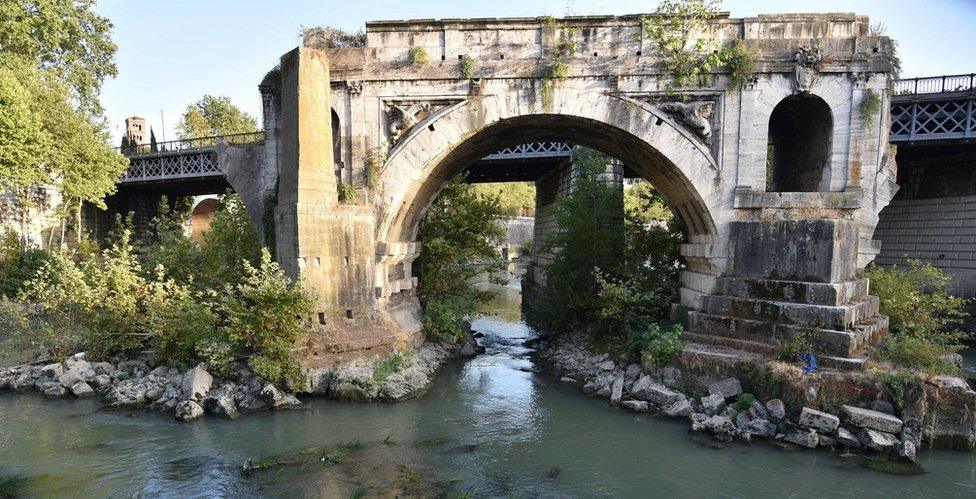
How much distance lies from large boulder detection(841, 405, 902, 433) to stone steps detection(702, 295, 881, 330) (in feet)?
4.41

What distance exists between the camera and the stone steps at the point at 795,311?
7773 millimetres

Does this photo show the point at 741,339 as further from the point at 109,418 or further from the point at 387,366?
the point at 109,418

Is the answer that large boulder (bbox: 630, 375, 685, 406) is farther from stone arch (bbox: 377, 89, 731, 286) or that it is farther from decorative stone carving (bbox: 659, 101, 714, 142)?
decorative stone carving (bbox: 659, 101, 714, 142)

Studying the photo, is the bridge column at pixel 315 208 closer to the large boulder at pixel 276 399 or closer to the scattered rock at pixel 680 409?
the large boulder at pixel 276 399

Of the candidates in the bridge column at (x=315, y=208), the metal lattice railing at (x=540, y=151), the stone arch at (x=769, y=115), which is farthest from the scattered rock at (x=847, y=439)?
the metal lattice railing at (x=540, y=151)

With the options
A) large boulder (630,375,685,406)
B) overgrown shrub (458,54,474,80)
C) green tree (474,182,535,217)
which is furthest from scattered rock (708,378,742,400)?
green tree (474,182,535,217)

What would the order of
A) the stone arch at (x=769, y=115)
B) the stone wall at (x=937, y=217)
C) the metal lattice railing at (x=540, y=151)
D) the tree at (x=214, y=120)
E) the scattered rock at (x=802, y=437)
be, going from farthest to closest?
the tree at (x=214, y=120) < the metal lattice railing at (x=540, y=151) < the stone wall at (x=937, y=217) < the stone arch at (x=769, y=115) < the scattered rock at (x=802, y=437)

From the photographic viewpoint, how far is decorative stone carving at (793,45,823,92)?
840 centimetres

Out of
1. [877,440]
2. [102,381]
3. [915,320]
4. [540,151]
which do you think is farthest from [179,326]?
[915,320]

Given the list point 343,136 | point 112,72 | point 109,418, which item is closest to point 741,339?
point 343,136

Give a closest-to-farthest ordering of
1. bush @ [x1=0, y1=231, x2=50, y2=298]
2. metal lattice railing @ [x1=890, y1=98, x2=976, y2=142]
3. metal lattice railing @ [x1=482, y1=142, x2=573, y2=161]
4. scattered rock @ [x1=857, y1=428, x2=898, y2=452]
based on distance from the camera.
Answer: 1. scattered rock @ [x1=857, y1=428, x2=898, y2=452]
2. metal lattice railing @ [x1=890, y1=98, x2=976, y2=142]
3. bush @ [x1=0, y1=231, x2=50, y2=298]
4. metal lattice railing @ [x1=482, y1=142, x2=573, y2=161]

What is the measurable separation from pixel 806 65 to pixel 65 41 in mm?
27323

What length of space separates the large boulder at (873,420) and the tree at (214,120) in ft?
131

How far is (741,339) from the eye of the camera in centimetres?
842
